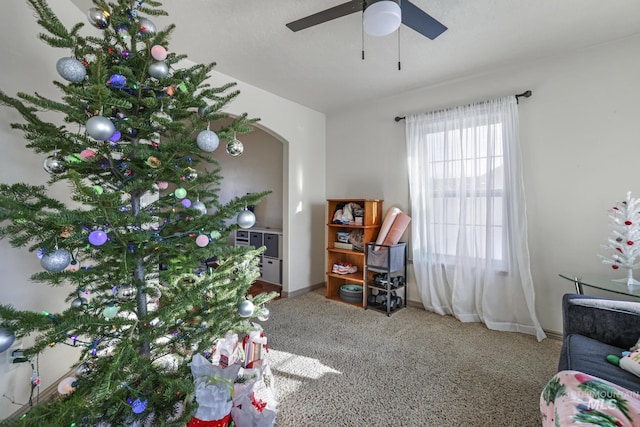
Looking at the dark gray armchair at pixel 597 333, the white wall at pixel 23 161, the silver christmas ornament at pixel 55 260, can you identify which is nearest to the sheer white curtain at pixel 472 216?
the dark gray armchair at pixel 597 333

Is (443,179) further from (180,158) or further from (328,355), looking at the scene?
(180,158)

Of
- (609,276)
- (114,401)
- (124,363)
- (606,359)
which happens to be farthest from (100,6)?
(609,276)

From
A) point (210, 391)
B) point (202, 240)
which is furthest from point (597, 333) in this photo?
point (202, 240)

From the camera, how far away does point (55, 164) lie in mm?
1010

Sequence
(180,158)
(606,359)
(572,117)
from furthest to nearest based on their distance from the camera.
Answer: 1. (572,117)
2. (606,359)
3. (180,158)

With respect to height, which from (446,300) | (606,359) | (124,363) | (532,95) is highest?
(532,95)

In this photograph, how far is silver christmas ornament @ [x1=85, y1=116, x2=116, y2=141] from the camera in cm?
93

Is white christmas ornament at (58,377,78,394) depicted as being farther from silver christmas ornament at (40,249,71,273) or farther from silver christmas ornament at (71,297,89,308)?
silver christmas ornament at (40,249,71,273)

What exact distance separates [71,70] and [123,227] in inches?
21.9

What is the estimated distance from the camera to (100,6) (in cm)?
108

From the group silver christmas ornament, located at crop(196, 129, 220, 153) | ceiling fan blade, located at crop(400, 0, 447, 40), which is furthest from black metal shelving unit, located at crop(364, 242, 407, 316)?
silver christmas ornament, located at crop(196, 129, 220, 153)

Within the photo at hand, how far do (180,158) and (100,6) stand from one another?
63cm

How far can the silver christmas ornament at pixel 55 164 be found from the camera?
1006mm

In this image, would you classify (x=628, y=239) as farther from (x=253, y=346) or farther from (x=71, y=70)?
(x=71, y=70)
